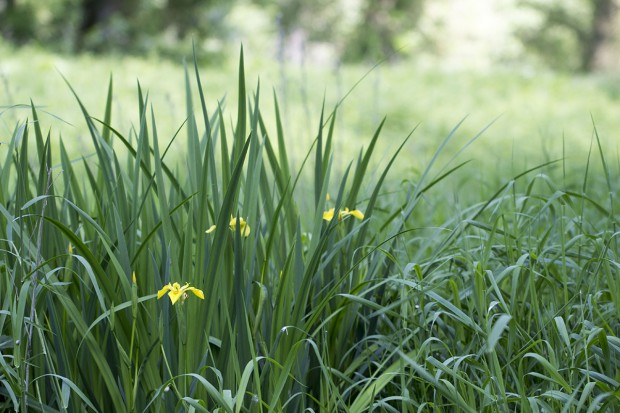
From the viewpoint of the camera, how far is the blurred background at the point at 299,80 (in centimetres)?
579

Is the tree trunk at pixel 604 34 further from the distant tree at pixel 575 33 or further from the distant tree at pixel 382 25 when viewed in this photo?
the distant tree at pixel 382 25

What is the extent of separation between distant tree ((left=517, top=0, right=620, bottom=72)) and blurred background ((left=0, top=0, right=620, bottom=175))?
7 cm

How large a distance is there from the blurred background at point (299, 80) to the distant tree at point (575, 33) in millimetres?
67

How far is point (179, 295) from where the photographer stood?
4.19 ft

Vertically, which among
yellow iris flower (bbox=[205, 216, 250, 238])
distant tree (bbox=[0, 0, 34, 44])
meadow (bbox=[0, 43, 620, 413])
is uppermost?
yellow iris flower (bbox=[205, 216, 250, 238])

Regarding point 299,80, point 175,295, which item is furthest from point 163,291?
point 299,80

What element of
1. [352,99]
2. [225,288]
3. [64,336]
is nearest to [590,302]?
[225,288]

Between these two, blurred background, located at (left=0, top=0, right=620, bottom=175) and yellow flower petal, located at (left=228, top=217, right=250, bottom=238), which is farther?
blurred background, located at (left=0, top=0, right=620, bottom=175)

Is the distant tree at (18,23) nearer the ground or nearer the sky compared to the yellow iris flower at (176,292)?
nearer the ground

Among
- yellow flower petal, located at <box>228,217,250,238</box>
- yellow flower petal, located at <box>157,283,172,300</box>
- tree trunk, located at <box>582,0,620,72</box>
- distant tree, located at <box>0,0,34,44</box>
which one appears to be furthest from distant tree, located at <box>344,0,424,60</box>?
yellow flower petal, located at <box>157,283,172,300</box>

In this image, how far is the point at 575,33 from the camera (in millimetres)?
21844

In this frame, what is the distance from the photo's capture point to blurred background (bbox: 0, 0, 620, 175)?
579cm

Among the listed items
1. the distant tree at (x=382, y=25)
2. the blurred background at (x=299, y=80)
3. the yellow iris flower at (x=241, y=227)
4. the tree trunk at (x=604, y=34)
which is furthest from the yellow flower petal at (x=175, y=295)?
the tree trunk at (x=604, y=34)

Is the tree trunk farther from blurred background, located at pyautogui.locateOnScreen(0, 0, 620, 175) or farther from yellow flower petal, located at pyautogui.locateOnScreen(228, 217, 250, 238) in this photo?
yellow flower petal, located at pyautogui.locateOnScreen(228, 217, 250, 238)
